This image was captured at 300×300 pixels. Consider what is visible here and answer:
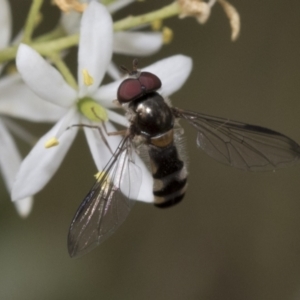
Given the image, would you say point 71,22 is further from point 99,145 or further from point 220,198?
point 220,198

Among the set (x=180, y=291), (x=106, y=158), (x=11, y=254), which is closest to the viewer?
(x=106, y=158)

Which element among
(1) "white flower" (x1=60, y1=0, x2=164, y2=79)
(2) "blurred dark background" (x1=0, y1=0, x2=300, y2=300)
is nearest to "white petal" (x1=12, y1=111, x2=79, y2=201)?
(1) "white flower" (x1=60, y1=0, x2=164, y2=79)

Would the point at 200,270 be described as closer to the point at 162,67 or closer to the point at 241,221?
the point at 241,221

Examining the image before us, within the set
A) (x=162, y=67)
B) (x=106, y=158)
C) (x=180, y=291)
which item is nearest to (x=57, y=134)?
(x=106, y=158)

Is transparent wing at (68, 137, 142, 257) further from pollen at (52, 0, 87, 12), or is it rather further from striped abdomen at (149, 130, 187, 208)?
pollen at (52, 0, 87, 12)

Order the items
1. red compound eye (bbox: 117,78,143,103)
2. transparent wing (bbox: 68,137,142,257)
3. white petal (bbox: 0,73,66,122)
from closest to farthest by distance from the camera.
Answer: transparent wing (bbox: 68,137,142,257)
red compound eye (bbox: 117,78,143,103)
white petal (bbox: 0,73,66,122)

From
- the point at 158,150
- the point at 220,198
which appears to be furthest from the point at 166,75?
the point at 220,198

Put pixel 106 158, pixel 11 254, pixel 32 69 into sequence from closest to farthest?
pixel 32 69, pixel 106 158, pixel 11 254
